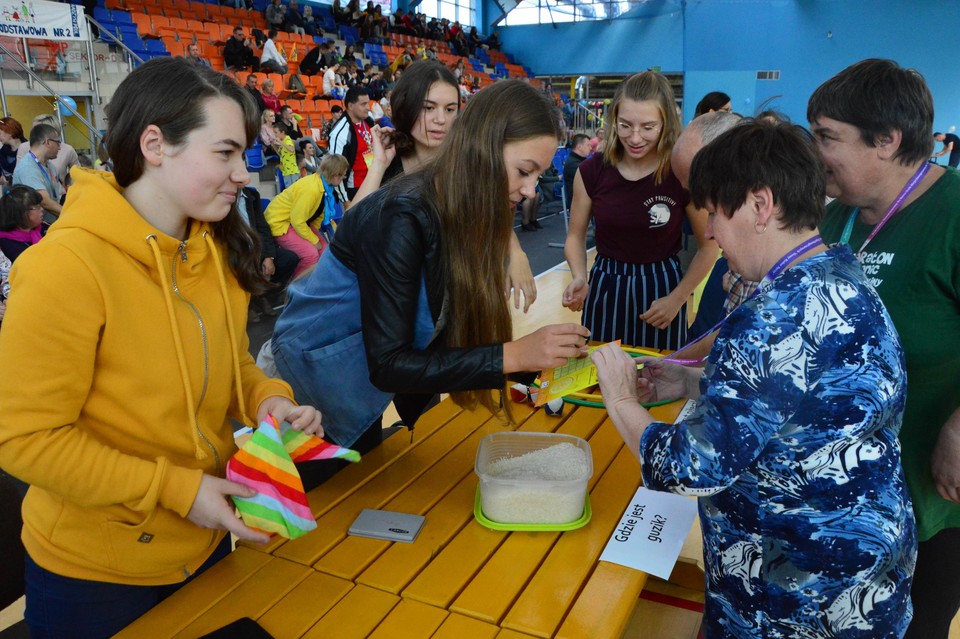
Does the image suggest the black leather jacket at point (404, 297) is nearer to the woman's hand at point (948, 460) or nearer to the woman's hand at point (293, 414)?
the woman's hand at point (293, 414)

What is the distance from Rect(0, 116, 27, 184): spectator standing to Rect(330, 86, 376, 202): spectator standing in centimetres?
337

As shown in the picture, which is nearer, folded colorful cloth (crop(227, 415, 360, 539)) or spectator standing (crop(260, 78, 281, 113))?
folded colorful cloth (crop(227, 415, 360, 539))

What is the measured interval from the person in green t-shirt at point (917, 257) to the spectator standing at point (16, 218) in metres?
4.87

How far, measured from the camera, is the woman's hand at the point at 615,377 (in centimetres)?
122

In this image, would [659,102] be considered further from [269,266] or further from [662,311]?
[269,266]

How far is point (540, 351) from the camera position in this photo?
1.36m

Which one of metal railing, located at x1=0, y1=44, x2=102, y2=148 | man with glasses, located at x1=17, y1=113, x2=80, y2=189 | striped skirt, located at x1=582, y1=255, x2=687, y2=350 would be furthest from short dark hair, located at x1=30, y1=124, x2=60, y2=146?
striped skirt, located at x1=582, y1=255, x2=687, y2=350

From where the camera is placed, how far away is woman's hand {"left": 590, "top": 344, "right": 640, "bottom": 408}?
4.00 ft

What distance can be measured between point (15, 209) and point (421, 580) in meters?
4.64

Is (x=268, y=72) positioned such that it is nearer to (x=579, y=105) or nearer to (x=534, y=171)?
(x=579, y=105)

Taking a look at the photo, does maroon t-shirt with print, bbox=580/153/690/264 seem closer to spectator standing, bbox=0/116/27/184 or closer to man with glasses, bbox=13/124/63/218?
man with glasses, bbox=13/124/63/218

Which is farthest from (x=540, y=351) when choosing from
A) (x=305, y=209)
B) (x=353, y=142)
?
(x=353, y=142)

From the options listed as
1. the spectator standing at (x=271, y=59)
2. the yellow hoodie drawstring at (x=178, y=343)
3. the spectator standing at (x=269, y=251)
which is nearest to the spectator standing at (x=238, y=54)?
the spectator standing at (x=271, y=59)

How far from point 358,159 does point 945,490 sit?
5963 mm
